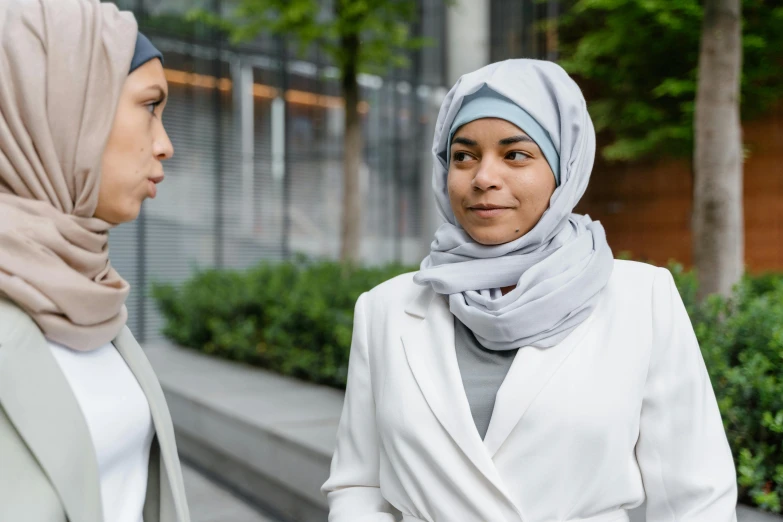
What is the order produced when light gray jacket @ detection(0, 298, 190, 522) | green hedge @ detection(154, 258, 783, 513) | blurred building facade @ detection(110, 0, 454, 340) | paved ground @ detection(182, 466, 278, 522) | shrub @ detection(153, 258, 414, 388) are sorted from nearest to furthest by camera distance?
light gray jacket @ detection(0, 298, 190, 522)
green hedge @ detection(154, 258, 783, 513)
paved ground @ detection(182, 466, 278, 522)
shrub @ detection(153, 258, 414, 388)
blurred building facade @ detection(110, 0, 454, 340)

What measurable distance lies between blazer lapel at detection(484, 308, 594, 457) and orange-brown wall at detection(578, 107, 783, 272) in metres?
12.1

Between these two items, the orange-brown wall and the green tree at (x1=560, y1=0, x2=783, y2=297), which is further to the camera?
the orange-brown wall

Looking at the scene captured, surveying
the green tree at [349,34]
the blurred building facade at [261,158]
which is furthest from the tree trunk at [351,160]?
the blurred building facade at [261,158]

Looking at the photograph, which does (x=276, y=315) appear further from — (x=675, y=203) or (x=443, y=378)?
(x=675, y=203)

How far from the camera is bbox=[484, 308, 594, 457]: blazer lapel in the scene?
1545 millimetres

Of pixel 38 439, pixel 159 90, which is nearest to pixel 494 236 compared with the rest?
pixel 159 90

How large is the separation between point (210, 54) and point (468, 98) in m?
10.4

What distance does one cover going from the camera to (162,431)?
A: 1558 millimetres

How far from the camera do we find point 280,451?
4.35 metres

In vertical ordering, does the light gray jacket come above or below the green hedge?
above

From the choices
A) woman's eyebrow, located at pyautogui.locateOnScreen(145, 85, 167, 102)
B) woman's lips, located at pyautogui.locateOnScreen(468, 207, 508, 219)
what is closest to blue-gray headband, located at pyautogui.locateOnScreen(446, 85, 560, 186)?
woman's lips, located at pyautogui.locateOnScreen(468, 207, 508, 219)

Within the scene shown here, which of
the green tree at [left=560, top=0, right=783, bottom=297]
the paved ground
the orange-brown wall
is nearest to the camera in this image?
the paved ground

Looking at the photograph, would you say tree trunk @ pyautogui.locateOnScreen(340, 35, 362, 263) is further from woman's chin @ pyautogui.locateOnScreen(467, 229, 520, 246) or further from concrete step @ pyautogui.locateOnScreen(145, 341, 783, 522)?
woman's chin @ pyautogui.locateOnScreen(467, 229, 520, 246)

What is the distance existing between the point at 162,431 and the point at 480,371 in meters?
0.71
